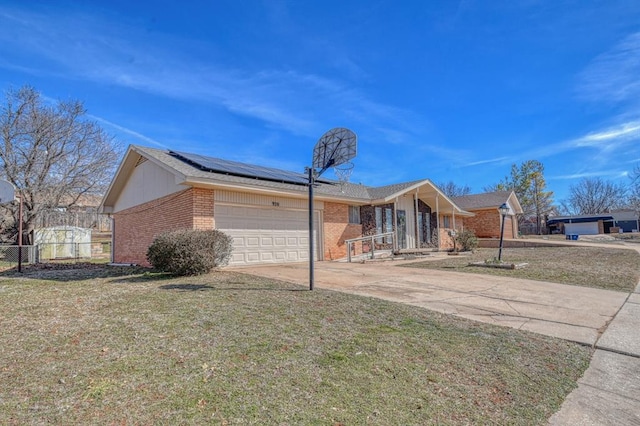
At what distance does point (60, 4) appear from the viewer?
893 centimetres

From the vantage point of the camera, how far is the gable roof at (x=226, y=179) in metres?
10.5

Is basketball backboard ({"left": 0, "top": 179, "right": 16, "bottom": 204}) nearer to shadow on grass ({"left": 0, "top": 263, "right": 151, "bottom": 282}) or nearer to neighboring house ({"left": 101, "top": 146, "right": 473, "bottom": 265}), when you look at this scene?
shadow on grass ({"left": 0, "top": 263, "right": 151, "bottom": 282})

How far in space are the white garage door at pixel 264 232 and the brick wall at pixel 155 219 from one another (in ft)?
1.98

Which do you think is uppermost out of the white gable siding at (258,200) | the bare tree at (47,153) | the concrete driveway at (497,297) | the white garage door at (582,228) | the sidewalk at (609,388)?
the bare tree at (47,153)

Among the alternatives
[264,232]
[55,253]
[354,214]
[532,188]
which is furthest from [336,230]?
[532,188]

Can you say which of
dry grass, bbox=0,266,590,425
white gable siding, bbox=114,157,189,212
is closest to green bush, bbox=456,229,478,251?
dry grass, bbox=0,266,590,425

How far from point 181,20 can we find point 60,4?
3009 mm

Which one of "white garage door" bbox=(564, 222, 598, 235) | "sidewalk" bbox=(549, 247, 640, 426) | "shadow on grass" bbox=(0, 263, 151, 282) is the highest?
"white garage door" bbox=(564, 222, 598, 235)

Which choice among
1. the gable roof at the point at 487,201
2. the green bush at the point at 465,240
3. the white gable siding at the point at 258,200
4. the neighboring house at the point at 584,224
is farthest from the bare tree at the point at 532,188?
the white gable siding at the point at 258,200

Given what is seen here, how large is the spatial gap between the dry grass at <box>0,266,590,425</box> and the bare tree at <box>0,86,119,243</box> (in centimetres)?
1889

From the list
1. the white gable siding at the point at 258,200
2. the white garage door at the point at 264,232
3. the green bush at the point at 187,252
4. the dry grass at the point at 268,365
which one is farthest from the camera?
the white garage door at the point at 264,232

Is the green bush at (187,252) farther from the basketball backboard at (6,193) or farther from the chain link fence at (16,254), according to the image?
the chain link fence at (16,254)

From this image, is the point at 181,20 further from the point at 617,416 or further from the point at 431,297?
the point at 617,416

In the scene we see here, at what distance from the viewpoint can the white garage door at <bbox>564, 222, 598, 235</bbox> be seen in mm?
44844
